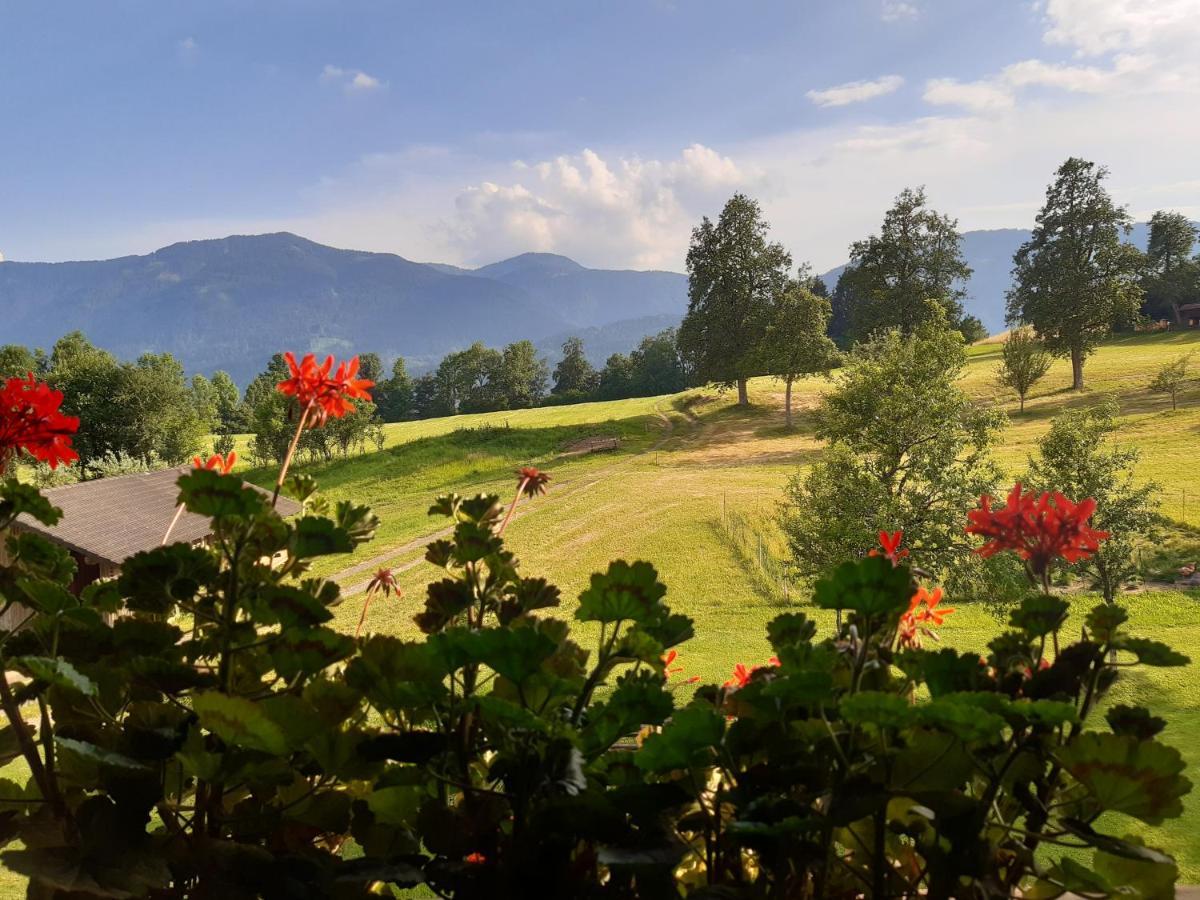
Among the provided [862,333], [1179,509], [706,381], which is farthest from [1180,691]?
[862,333]

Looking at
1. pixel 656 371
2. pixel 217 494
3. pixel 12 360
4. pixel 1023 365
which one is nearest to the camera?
pixel 217 494

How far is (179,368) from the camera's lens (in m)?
40.3

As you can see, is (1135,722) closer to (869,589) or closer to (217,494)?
(869,589)

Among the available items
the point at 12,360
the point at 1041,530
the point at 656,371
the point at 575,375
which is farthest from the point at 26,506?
the point at 575,375

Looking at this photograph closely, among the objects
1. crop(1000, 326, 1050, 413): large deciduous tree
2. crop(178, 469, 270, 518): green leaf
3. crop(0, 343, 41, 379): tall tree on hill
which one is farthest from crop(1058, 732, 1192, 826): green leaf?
crop(0, 343, 41, 379): tall tree on hill

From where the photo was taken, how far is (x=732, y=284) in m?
31.3

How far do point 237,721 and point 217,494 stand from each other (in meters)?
0.21

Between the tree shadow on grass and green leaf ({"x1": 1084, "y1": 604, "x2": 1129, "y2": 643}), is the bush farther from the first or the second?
the tree shadow on grass

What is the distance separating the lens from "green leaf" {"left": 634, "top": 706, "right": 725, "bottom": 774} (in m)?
0.55

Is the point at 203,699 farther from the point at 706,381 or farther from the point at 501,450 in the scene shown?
the point at 706,381

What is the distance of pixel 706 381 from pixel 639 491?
42.0ft

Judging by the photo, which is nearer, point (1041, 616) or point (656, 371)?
point (1041, 616)

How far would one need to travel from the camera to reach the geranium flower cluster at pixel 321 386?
115cm


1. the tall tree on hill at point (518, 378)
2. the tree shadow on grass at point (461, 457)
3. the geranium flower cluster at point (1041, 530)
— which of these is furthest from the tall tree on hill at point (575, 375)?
the geranium flower cluster at point (1041, 530)
